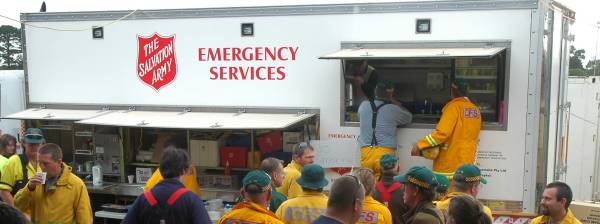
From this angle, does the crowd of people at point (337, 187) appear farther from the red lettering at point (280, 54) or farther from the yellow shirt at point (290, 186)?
the red lettering at point (280, 54)

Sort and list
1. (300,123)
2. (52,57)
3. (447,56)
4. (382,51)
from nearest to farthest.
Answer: (447,56)
(382,51)
(300,123)
(52,57)

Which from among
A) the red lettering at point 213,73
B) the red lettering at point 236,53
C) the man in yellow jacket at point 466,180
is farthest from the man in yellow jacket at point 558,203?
the red lettering at point 213,73

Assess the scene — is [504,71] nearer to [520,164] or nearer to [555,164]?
[520,164]

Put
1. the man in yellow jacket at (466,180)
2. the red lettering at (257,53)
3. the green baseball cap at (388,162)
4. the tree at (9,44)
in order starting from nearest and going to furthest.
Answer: the man in yellow jacket at (466,180)
the green baseball cap at (388,162)
the red lettering at (257,53)
the tree at (9,44)

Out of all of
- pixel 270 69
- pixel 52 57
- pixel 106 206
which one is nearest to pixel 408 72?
pixel 270 69

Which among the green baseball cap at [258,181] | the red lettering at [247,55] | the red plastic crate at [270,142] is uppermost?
the red lettering at [247,55]

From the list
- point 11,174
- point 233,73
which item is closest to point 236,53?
point 233,73

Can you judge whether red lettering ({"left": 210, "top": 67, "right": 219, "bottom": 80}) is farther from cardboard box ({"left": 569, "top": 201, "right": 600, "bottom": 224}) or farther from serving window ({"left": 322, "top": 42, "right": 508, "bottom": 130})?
cardboard box ({"left": 569, "top": 201, "right": 600, "bottom": 224})

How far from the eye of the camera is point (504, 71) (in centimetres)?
588

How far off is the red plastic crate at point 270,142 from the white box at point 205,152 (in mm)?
531

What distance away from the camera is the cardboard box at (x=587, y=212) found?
18.1 feet

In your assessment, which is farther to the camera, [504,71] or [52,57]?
[52,57]

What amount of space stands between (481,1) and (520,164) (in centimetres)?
163

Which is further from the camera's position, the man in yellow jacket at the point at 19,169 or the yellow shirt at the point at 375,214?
the man in yellow jacket at the point at 19,169
